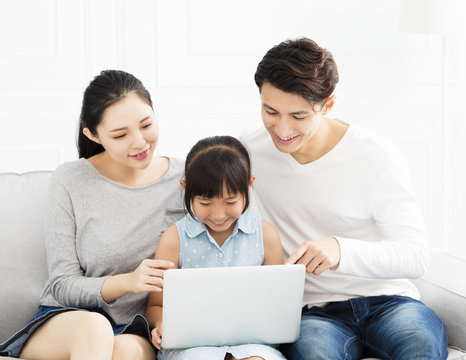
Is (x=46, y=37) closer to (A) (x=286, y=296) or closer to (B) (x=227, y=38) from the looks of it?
(B) (x=227, y=38)

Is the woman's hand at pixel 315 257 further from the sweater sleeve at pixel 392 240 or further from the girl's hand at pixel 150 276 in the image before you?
the girl's hand at pixel 150 276

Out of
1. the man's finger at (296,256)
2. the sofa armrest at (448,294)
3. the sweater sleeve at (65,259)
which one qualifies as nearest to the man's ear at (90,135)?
the sweater sleeve at (65,259)

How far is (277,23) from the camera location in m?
3.05

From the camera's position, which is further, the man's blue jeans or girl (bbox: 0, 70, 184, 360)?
girl (bbox: 0, 70, 184, 360)

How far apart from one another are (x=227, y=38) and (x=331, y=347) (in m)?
1.81

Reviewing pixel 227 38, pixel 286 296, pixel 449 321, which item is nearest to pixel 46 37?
pixel 227 38

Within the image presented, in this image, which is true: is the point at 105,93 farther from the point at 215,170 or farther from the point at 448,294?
the point at 448,294

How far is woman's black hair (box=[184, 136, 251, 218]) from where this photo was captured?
1685mm

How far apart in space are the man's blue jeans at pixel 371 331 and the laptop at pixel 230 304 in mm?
108

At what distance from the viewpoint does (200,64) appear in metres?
3.02

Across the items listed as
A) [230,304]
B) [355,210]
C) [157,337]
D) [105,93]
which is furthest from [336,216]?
[105,93]

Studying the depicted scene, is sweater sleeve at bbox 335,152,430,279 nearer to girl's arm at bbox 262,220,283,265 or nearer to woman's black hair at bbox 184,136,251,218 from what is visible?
girl's arm at bbox 262,220,283,265

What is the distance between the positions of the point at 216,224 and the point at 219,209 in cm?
6

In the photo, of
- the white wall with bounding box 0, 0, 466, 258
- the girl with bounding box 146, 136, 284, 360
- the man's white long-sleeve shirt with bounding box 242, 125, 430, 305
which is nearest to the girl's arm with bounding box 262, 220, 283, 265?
the girl with bounding box 146, 136, 284, 360
